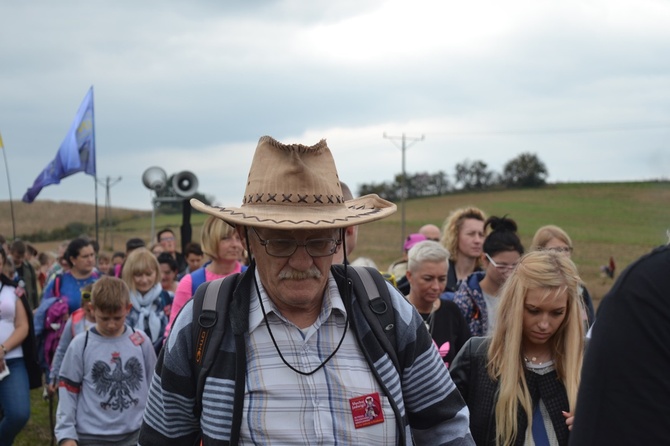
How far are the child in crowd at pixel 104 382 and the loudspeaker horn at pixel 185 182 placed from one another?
21.6 ft

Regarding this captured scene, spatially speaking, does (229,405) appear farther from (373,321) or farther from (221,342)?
(373,321)

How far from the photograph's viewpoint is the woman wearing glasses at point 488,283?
529cm

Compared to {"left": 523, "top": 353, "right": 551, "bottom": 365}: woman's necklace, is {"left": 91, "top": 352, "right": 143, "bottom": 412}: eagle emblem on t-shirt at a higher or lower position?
lower

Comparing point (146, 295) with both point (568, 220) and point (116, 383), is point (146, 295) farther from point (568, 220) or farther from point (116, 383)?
point (568, 220)

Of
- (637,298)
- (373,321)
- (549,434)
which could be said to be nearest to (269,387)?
(373,321)

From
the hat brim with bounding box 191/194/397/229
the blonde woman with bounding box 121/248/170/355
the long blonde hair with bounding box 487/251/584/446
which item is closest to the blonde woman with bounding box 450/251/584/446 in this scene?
the long blonde hair with bounding box 487/251/584/446

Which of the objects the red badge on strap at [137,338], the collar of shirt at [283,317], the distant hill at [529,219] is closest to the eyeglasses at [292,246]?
the collar of shirt at [283,317]

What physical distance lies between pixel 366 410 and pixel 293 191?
0.71 metres

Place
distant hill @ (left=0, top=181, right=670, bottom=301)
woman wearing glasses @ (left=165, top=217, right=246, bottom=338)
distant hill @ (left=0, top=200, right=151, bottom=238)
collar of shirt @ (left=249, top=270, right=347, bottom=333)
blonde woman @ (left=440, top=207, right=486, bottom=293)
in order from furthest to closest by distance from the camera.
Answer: distant hill @ (left=0, top=200, right=151, bottom=238) → distant hill @ (left=0, top=181, right=670, bottom=301) → blonde woman @ (left=440, top=207, right=486, bottom=293) → woman wearing glasses @ (left=165, top=217, right=246, bottom=338) → collar of shirt @ (left=249, top=270, right=347, bottom=333)

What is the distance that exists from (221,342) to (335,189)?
2.02 ft

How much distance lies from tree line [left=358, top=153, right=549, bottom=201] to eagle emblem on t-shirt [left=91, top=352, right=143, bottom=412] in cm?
6826

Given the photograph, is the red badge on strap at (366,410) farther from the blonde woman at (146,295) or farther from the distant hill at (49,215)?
the distant hill at (49,215)

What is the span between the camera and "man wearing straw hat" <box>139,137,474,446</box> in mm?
2336

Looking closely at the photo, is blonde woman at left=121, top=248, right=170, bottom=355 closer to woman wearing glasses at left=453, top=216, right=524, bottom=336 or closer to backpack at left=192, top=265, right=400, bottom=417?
woman wearing glasses at left=453, top=216, right=524, bottom=336
